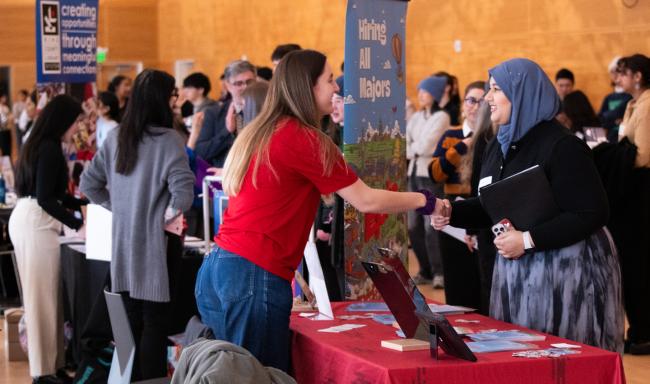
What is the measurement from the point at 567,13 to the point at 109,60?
10262 millimetres

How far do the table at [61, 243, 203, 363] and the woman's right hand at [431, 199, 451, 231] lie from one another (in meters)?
1.43

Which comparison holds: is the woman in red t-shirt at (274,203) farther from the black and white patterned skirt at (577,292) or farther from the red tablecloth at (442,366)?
the black and white patterned skirt at (577,292)

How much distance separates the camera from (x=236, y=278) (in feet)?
9.74

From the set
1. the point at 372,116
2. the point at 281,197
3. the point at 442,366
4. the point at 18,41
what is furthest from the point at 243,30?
the point at 442,366

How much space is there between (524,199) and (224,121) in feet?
12.8

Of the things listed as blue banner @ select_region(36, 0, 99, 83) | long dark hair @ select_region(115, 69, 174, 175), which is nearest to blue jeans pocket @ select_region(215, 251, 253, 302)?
long dark hair @ select_region(115, 69, 174, 175)

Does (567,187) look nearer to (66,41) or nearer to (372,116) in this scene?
(372,116)

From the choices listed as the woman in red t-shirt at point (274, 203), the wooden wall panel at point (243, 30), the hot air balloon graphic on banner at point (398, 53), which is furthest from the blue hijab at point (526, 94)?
the wooden wall panel at point (243, 30)

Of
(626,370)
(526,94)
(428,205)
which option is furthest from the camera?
(626,370)

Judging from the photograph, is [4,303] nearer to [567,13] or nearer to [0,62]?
[567,13]

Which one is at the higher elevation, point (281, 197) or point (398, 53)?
point (398, 53)

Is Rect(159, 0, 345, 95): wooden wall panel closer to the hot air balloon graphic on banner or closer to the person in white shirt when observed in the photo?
the person in white shirt

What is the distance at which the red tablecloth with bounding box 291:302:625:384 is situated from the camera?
267cm

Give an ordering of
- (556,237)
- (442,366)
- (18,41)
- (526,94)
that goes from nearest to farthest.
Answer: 1. (442,366)
2. (556,237)
3. (526,94)
4. (18,41)
